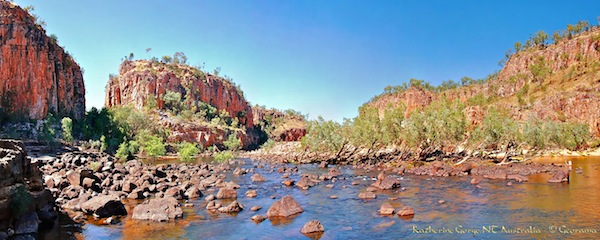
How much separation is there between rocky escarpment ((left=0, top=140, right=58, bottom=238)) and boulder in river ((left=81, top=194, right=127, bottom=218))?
6.76 feet

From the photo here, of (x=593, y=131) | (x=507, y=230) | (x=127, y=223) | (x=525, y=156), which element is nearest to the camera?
(x=507, y=230)

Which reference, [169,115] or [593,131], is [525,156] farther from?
[169,115]

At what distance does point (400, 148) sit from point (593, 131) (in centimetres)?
5254

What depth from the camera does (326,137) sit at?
220 ft

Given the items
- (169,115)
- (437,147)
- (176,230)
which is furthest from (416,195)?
(169,115)

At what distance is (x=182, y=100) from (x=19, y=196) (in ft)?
434

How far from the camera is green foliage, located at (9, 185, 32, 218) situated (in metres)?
13.6

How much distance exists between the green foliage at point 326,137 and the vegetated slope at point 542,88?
133 feet

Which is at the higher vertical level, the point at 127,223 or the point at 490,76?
the point at 490,76

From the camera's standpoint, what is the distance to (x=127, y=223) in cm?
1808

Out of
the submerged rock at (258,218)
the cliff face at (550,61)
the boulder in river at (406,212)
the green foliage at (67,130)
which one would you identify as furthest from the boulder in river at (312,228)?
the cliff face at (550,61)

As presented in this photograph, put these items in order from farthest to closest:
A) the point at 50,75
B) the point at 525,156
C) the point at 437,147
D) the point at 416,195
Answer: the point at 50,75 < the point at 437,147 < the point at 525,156 < the point at 416,195

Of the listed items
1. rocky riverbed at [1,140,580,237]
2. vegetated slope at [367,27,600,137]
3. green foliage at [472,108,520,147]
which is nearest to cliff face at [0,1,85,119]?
rocky riverbed at [1,140,580,237]

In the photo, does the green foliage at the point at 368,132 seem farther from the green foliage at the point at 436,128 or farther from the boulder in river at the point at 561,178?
the boulder in river at the point at 561,178
